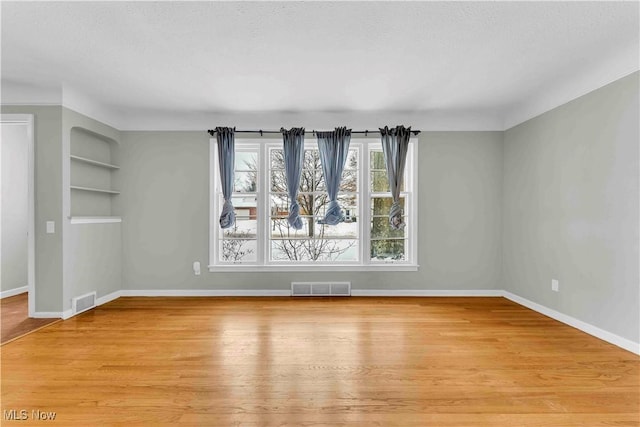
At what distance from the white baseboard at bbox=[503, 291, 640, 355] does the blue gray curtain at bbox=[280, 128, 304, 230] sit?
317 cm

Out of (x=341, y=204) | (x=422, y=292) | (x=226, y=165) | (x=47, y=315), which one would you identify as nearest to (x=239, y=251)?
(x=226, y=165)

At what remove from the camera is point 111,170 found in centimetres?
464

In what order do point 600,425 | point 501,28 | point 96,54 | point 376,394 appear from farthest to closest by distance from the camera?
1. point 96,54
2. point 501,28
3. point 376,394
4. point 600,425

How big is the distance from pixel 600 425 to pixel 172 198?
492cm

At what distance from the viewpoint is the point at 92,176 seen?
427 cm

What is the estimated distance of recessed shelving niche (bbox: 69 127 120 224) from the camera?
3.96 m

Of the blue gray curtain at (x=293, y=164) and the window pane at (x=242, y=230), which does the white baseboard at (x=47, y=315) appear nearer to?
the window pane at (x=242, y=230)

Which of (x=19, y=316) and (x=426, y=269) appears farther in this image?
(x=426, y=269)

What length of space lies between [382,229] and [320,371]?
107 inches

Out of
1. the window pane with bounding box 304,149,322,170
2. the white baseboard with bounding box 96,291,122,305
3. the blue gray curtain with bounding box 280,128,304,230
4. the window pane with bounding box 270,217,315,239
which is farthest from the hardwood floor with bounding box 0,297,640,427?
the window pane with bounding box 304,149,322,170

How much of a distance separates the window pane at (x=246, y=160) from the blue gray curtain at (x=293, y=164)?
1.77 ft

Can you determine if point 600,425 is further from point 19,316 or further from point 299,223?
point 19,316

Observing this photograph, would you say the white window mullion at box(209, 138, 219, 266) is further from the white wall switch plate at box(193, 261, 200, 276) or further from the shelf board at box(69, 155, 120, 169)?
the shelf board at box(69, 155, 120, 169)

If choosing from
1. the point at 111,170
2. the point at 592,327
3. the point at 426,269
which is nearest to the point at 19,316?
the point at 111,170
